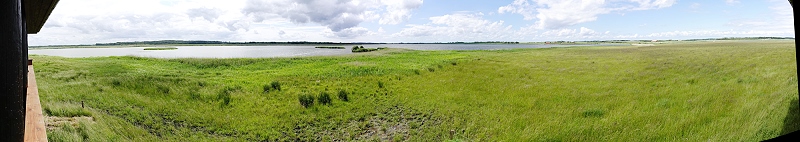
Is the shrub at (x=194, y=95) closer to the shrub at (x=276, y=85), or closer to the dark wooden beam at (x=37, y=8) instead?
the shrub at (x=276, y=85)

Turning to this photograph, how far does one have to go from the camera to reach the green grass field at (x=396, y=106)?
6621mm

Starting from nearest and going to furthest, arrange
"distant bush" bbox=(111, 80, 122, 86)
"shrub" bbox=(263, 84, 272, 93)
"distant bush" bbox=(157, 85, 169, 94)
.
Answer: "distant bush" bbox=(157, 85, 169, 94) → "distant bush" bbox=(111, 80, 122, 86) → "shrub" bbox=(263, 84, 272, 93)

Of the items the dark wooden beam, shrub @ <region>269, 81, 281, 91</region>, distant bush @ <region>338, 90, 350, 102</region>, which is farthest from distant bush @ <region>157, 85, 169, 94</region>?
the dark wooden beam

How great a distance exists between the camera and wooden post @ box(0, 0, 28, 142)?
1061 mm

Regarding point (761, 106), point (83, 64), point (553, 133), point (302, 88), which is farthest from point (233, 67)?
point (761, 106)

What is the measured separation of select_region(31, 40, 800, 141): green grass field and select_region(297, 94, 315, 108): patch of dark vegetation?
18 cm

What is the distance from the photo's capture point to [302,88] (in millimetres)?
10430

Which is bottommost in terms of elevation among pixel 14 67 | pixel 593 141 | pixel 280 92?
pixel 593 141

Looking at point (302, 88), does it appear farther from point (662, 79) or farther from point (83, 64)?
point (662, 79)

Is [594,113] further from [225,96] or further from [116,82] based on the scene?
[116,82]

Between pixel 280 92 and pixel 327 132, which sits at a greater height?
pixel 280 92

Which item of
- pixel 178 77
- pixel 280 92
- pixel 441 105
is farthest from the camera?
pixel 178 77

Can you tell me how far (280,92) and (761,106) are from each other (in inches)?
495

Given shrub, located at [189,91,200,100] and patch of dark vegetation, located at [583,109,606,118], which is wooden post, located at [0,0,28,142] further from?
patch of dark vegetation, located at [583,109,606,118]
